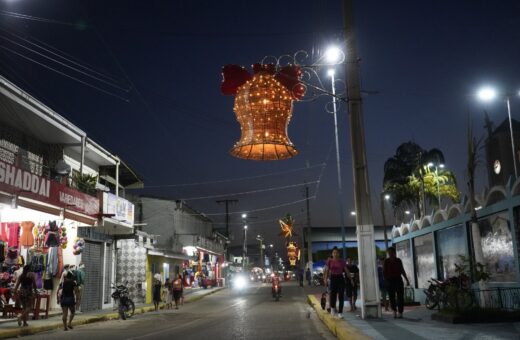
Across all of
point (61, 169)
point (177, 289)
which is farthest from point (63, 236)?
point (177, 289)

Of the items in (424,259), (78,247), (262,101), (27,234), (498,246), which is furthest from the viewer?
(424,259)

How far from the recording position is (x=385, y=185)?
49.1 metres

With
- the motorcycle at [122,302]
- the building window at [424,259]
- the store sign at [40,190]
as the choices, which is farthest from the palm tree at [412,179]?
the store sign at [40,190]

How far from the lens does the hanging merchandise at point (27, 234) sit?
17625mm

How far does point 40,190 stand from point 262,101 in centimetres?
1026

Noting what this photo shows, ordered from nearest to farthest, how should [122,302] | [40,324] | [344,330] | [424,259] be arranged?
[344,330], [40,324], [122,302], [424,259]

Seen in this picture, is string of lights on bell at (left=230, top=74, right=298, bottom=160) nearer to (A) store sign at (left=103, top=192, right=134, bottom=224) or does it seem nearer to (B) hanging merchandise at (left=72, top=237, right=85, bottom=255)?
(A) store sign at (left=103, top=192, right=134, bottom=224)

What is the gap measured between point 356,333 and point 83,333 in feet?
26.3

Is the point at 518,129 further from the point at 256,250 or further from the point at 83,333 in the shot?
the point at 256,250

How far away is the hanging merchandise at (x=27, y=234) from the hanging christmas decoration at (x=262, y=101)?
11.8 meters

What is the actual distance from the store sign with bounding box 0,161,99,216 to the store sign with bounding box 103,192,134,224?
6.07 feet

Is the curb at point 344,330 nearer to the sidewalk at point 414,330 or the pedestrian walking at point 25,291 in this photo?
the sidewalk at point 414,330

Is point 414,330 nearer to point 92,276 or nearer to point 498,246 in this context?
point 498,246

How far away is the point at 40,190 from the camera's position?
15.9 meters
